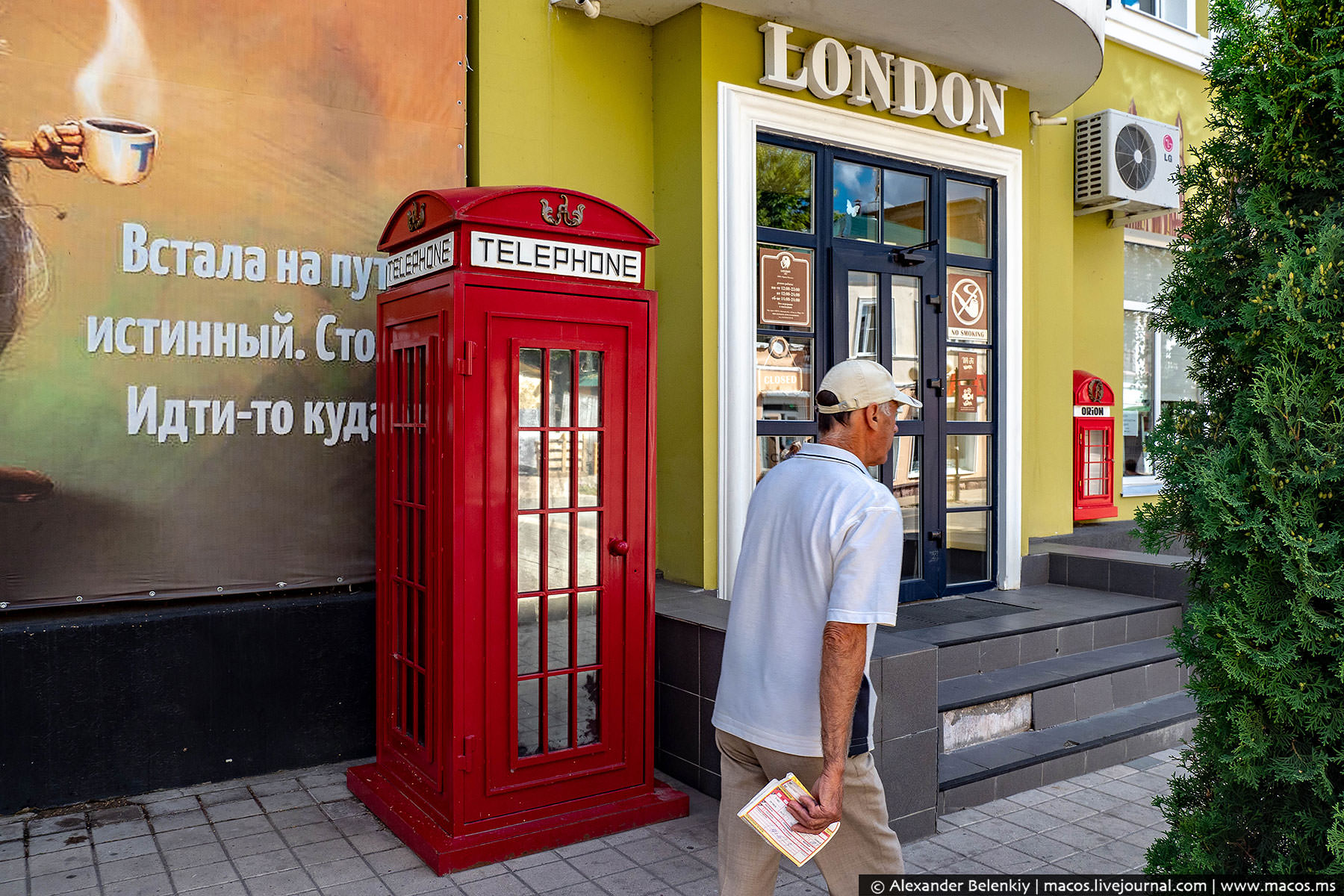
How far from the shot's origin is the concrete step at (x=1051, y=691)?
4910 mm

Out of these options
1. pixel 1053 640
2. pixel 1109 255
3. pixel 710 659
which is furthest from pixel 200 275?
pixel 1109 255

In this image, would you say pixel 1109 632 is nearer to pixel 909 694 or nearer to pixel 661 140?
pixel 909 694

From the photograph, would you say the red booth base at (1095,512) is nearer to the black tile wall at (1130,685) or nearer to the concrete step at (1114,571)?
the concrete step at (1114,571)

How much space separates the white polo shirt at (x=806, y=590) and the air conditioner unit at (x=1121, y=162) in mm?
6059

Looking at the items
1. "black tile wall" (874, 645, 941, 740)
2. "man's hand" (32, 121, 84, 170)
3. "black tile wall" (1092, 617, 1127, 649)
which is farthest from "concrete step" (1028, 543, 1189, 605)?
"man's hand" (32, 121, 84, 170)

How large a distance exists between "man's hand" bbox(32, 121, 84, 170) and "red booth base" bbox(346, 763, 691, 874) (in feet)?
9.73

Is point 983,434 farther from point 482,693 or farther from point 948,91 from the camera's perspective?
point 482,693

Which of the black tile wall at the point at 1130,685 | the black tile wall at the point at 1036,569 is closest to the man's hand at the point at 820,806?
the black tile wall at the point at 1130,685

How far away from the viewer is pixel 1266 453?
2.64 metres

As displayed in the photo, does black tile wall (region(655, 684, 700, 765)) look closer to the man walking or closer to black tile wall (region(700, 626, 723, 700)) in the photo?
black tile wall (region(700, 626, 723, 700))

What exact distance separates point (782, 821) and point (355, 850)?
220 centimetres

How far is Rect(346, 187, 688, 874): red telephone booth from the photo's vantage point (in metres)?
3.83

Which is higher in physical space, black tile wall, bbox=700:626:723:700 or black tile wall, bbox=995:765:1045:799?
black tile wall, bbox=700:626:723:700

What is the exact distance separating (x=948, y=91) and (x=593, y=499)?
3.84m
